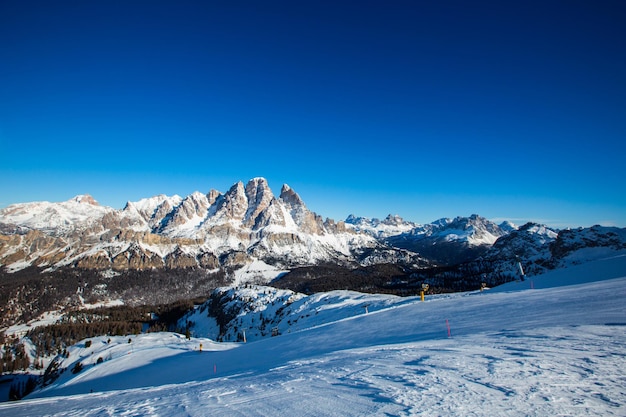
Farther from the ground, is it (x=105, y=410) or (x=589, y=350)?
(x=589, y=350)

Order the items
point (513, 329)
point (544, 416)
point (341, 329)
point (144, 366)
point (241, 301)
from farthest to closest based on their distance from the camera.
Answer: point (241, 301), point (144, 366), point (341, 329), point (513, 329), point (544, 416)

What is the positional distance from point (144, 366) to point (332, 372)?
34.2 meters

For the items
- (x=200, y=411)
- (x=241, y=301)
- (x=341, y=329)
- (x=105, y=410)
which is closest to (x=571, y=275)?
(x=341, y=329)

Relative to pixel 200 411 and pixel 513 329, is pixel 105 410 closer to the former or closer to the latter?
pixel 200 411

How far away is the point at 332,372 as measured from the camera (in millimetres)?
10734

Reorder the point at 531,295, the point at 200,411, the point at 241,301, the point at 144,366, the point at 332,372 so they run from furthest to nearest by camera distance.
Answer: the point at 241,301, the point at 144,366, the point at 531,295, the point at 332,372, the point at 200,411

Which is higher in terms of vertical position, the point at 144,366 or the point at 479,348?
the point at 479,348

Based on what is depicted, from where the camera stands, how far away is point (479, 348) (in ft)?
35.8

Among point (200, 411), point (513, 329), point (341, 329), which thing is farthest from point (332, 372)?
point (341, 329)

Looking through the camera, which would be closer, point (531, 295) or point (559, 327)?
point (559, 327)

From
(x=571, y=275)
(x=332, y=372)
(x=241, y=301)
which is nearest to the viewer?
(x=332, y=372)

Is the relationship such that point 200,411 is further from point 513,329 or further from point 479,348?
point 513,329

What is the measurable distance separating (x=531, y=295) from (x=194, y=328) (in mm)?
159648

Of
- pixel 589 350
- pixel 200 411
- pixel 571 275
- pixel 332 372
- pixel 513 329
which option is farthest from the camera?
pixel 571 275
